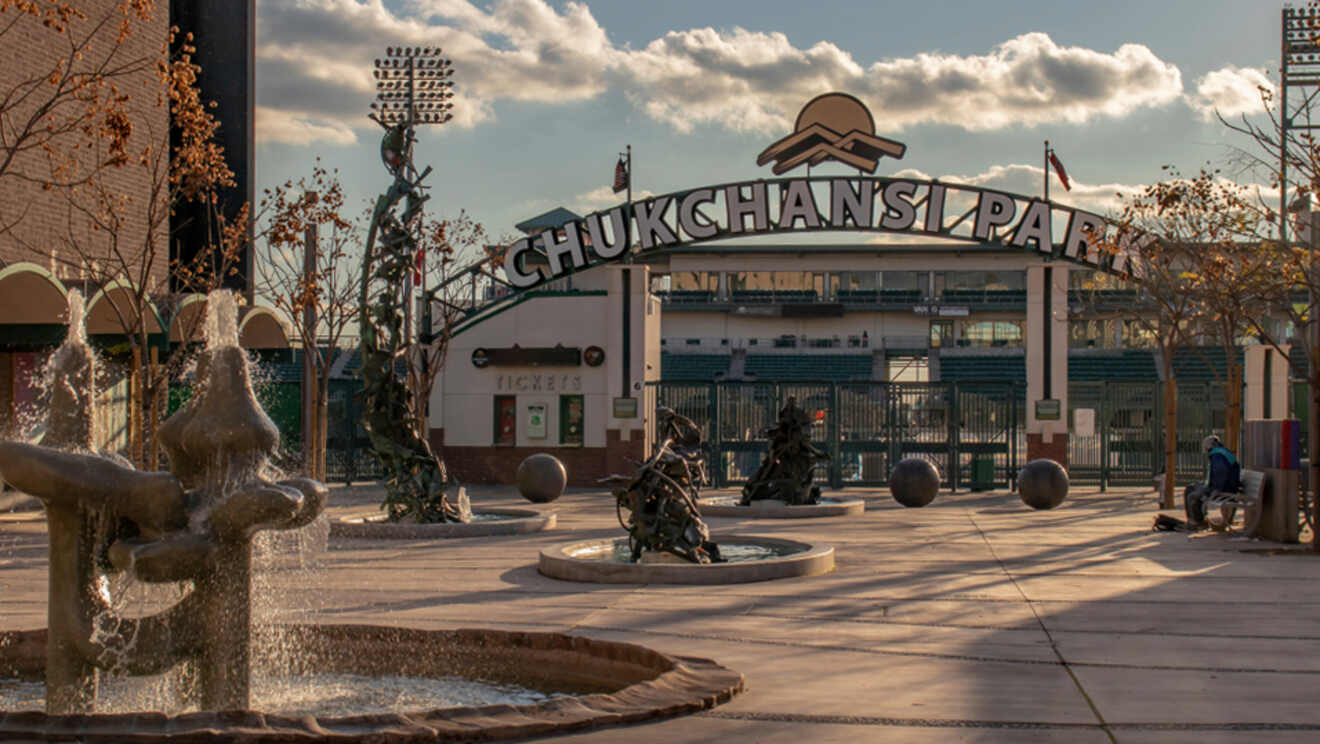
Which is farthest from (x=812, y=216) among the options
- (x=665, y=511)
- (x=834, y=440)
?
(x=665, y=511)

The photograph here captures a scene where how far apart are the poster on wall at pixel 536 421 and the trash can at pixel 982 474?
31.9 feet

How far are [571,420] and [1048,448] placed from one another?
1069cm

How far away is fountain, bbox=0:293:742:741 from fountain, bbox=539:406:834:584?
19.2ft

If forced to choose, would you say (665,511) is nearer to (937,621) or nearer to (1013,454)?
(937,621)

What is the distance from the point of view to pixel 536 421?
3231cm

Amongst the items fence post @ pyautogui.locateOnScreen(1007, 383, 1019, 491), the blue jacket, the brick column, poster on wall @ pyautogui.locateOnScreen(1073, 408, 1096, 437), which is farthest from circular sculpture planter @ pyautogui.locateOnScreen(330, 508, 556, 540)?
poster on wall @ pyautogui.locateOnScreen(1073, 408, 1096, 437)

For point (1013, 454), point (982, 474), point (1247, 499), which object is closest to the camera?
point (1247, 499)

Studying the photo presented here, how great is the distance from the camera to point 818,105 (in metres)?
32.2

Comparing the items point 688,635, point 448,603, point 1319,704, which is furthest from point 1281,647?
point 448,603

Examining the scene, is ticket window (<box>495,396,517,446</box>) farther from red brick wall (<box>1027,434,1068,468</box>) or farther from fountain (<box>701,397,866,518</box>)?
red brick wall (<box>1027,434,1068,468</box>)

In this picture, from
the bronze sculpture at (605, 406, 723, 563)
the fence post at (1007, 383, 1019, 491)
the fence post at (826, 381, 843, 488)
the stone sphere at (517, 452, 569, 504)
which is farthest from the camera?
the fence post at (826, 381, 843, 488)

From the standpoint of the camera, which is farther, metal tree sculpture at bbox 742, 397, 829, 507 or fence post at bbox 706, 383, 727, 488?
fence post at bbox 706, 383, 727, 488

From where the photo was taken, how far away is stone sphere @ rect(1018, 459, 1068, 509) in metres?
24.7

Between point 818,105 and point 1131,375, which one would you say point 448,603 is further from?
point 1131,375
